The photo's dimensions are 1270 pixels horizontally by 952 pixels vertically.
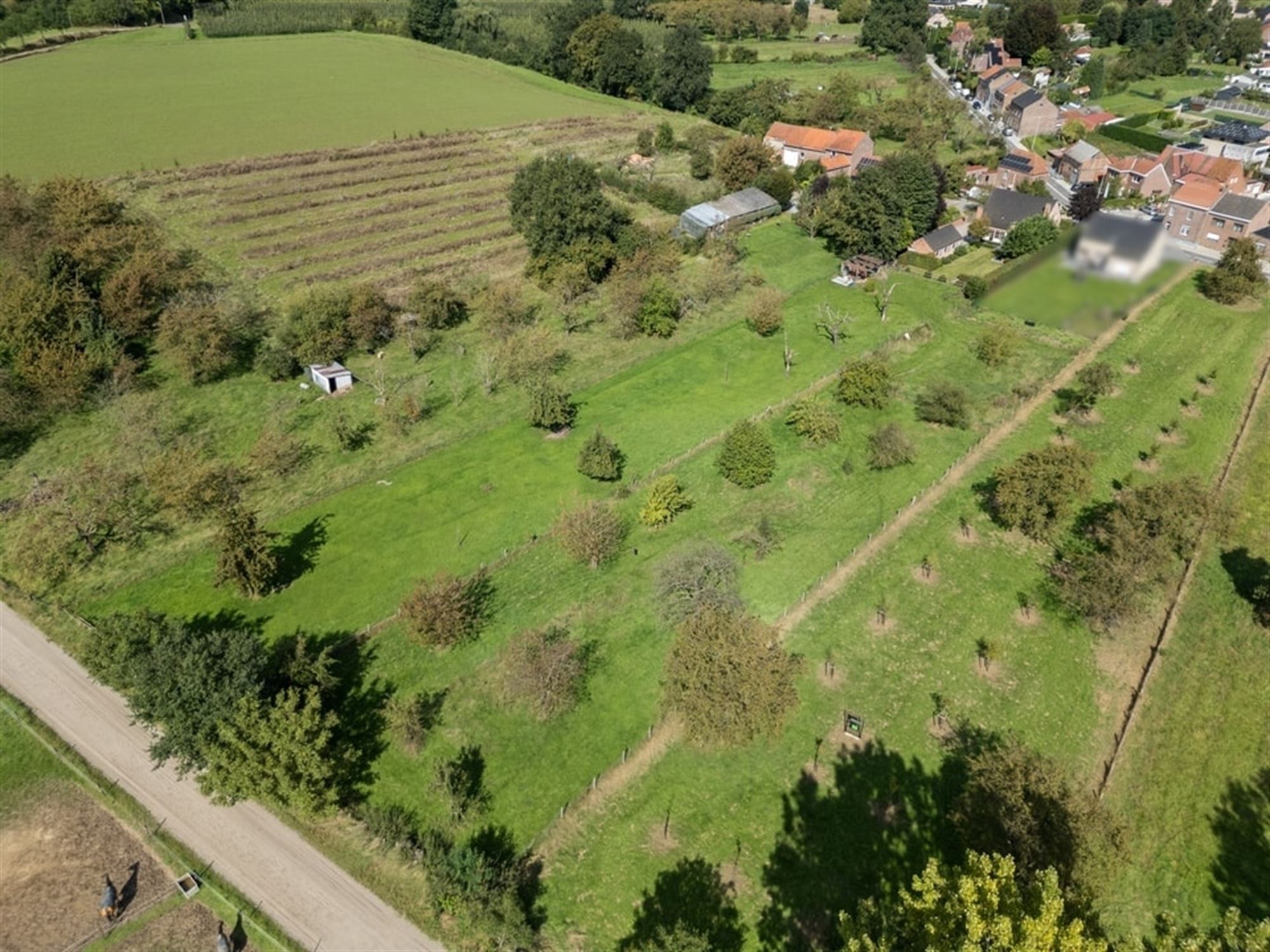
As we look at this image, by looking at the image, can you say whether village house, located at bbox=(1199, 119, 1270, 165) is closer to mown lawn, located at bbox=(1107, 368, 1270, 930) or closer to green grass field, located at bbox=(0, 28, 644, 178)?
green grass field, located at bbox=(0, 28, 644, 178)

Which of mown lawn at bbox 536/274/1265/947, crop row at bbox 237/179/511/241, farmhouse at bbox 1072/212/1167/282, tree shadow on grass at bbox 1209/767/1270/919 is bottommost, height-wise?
tree shadow on grass at bbox 1209/767/1270/919

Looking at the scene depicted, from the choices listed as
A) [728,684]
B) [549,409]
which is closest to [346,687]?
[728,684]

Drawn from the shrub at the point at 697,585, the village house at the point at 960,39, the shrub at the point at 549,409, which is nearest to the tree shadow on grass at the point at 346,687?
the shrub at the point at 697,585

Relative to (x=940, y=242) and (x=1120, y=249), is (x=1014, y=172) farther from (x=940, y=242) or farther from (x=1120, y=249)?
(x=1120, y=249)

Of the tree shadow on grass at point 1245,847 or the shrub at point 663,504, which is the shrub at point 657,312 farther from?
the tree shadow on grass at point 1245,847

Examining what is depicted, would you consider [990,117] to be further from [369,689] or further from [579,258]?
[369,689]

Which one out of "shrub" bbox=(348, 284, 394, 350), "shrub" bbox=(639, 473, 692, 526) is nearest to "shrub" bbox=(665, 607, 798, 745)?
"shrub" bbox=(639, 473, 692, 526)

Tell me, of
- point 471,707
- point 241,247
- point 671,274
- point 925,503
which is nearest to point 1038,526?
point 925,503
